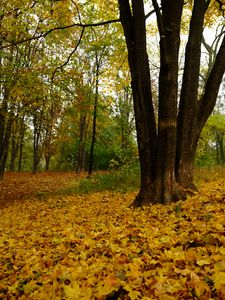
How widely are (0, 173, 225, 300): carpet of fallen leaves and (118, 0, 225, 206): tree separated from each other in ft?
1.92

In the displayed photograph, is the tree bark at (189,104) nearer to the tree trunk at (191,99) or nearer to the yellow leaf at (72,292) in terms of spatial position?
the tree trunk at (191,99)

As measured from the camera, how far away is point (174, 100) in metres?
6.32

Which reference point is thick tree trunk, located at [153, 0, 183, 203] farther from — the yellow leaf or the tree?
the yellow leaf

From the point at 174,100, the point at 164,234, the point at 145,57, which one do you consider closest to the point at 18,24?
→ the point at 145,57

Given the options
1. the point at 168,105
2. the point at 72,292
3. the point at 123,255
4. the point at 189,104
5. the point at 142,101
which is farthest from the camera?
the point at 189,104

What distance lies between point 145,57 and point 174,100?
1147 mm

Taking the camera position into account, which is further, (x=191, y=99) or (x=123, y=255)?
(x=191, y=99)

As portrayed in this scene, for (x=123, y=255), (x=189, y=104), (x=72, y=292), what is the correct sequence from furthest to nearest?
(x=189, y=104) < (x=123, y=255) < (x=72, y=292)

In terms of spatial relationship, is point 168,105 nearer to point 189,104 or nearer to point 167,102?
point 167,102

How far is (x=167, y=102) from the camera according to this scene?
20.6 feet

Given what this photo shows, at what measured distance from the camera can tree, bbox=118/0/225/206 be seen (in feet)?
20.6

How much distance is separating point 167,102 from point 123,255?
354cm

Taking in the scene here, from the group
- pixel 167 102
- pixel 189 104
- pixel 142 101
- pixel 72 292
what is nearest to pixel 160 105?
pixel 167 102

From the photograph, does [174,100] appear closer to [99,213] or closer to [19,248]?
[99,213]
